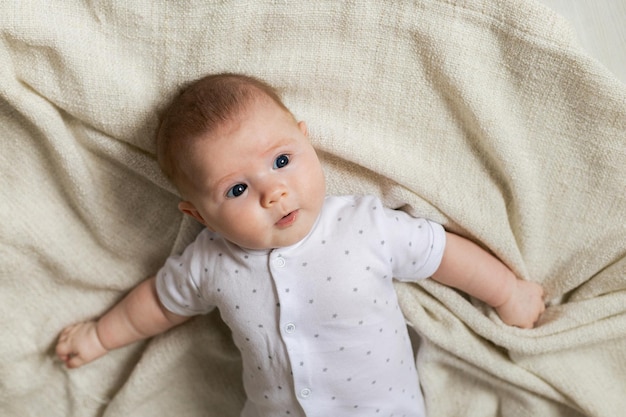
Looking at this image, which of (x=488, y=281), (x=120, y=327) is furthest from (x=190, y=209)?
(x=488, y=281)

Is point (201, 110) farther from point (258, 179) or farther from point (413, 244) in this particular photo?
point (413, 244)

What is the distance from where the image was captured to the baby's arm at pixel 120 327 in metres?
1.30

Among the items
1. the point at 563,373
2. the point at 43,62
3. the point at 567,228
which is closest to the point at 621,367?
the point at 563,373

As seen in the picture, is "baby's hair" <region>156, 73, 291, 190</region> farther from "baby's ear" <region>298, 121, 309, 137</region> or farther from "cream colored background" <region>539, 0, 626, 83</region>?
"cream colored background" <region>539, 0, 626, 83</region>

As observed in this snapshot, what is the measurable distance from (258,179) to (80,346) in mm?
588

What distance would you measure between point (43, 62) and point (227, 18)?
344 millimetres

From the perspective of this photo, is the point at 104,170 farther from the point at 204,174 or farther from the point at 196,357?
the point at 196,357

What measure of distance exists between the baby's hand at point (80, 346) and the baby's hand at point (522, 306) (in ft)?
2.63

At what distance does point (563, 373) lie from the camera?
1249 mm

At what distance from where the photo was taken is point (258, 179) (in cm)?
105

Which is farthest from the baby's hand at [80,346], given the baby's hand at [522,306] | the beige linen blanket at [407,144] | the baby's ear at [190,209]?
the baby's hand at [522,306]

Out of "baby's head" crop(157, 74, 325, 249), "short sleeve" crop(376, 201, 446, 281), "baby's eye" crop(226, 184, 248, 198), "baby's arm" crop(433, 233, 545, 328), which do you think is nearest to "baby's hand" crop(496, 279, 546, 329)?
"baby's arm" crop(433, 233, 545, 328)

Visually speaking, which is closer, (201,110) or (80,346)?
(201,110)

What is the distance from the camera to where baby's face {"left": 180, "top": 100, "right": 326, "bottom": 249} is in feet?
3.42
